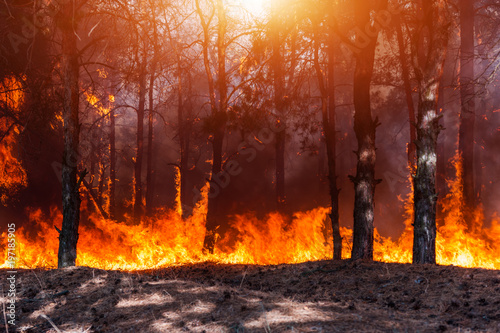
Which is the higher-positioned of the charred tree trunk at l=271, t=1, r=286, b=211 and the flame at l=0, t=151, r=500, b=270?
the charred tree trunk at l=271, t=1, r=286, b=211

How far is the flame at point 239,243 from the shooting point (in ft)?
47.6

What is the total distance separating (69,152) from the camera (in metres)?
9.94

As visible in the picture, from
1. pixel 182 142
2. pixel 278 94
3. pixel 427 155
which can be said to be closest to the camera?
pixel 427 155

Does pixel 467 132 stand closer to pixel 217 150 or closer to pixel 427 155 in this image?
pixel 427 155

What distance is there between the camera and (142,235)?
17.8m

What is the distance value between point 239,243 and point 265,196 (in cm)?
1460

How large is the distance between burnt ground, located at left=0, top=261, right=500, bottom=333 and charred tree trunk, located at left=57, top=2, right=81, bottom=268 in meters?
2.03

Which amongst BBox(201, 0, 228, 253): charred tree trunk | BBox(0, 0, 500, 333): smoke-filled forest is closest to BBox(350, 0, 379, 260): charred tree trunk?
BBox(0, 0, 500, 333): smoke-filled forest

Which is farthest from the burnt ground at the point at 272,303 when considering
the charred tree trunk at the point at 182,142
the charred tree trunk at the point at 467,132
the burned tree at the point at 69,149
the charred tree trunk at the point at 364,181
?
the charred tree trunk at the point at 182,142

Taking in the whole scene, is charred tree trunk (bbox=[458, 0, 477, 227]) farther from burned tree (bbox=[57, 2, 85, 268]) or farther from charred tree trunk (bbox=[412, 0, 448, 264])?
burned tree (bbox=[57, 2, 85, 268])

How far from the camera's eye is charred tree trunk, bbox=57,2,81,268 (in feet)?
Result: 32.2

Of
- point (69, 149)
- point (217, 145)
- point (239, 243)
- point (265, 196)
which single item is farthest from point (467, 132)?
point (265, 196)

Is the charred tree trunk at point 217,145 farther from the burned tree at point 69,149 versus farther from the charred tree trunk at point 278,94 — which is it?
the burned tree at point 69,149

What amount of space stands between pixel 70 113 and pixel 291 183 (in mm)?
25470
